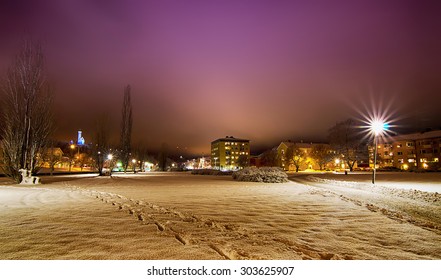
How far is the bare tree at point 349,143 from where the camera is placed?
51.1 m

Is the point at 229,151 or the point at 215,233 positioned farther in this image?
the point at 229,151

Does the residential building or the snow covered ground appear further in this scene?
the residential building

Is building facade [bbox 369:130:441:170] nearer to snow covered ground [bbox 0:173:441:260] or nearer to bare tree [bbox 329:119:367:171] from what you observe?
bare tree [bbox 329:119:367:171]

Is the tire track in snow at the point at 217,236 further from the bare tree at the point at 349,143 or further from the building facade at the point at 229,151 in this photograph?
the building facade at the point at 229,151

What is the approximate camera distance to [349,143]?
51031 mm

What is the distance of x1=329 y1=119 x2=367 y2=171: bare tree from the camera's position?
51062 millimetres

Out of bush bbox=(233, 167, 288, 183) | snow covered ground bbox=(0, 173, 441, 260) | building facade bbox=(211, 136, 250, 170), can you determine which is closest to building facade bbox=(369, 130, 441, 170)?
bush bbox=(233, 167, 288, 183)

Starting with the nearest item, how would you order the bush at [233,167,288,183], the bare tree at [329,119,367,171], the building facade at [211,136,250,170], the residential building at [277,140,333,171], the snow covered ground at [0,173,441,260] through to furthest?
the snow covered ground at [0,173,441,260], the bush at [233,167,288,183], the bare tree at [329,119,367,171], the residential building at [277,140,333,171], the building facade at [211,136,250,170]

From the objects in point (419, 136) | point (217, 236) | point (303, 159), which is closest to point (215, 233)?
point (217, 236)

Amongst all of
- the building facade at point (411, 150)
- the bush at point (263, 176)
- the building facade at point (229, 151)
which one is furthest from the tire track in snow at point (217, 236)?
the building facade at point (229, 151)

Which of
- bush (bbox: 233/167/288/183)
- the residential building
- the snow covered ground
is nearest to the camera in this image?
the snow covered ground

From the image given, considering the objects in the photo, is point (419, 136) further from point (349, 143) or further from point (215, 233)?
point (215, 233)
